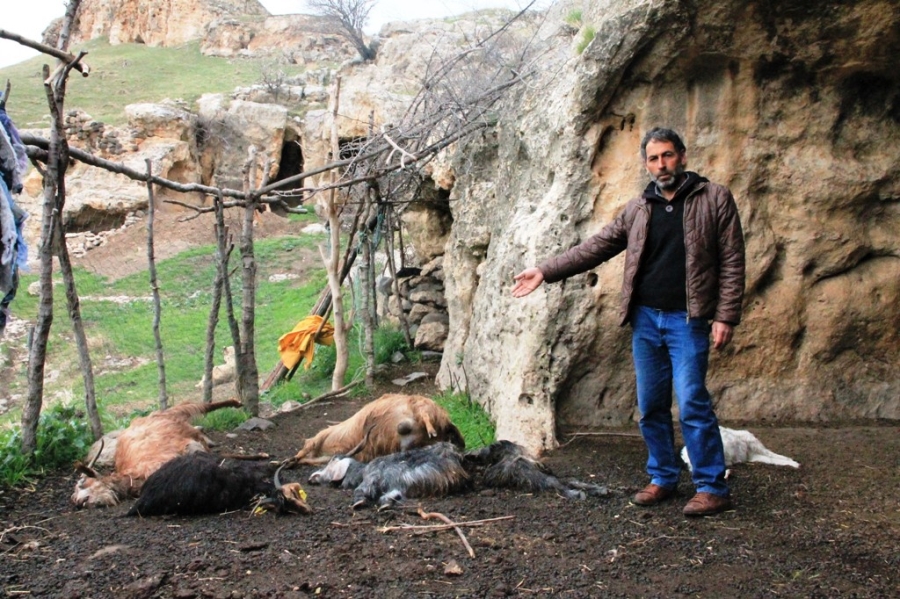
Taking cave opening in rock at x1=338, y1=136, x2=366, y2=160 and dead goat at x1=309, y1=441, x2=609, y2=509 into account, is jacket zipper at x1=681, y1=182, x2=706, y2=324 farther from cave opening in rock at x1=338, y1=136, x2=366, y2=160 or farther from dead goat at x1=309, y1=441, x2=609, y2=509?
cave opening in rock at x1=338, y1=136, x2=366, y2=160

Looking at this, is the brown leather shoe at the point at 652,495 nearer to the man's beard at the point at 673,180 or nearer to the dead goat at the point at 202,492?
the man's beard at the point at 673,180

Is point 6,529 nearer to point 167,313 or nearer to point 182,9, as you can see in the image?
point 167,313

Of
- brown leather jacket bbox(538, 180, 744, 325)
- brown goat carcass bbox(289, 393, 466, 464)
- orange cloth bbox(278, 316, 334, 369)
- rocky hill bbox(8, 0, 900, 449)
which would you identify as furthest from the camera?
orange cloth bbox(278, 316, 334, 369)

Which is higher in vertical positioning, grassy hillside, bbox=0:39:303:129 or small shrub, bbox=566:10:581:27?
grassy hillside, bbox=0:39:303:129

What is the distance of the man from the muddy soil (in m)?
0.28

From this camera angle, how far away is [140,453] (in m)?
5.10

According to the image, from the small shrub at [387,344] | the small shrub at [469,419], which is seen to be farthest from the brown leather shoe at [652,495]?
the small shrub at [387,344]

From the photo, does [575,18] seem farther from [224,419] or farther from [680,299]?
[224,419]

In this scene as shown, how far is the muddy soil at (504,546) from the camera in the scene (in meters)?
3.16

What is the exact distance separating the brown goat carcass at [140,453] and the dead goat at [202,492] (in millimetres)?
482

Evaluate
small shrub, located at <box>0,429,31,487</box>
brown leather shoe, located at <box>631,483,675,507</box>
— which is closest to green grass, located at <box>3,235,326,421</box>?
small shrub, located at <box>0,429,31,487</box>

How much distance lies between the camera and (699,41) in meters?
5.36

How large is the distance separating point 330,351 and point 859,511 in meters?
7.80

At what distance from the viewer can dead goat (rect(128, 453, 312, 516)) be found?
13.7ft
